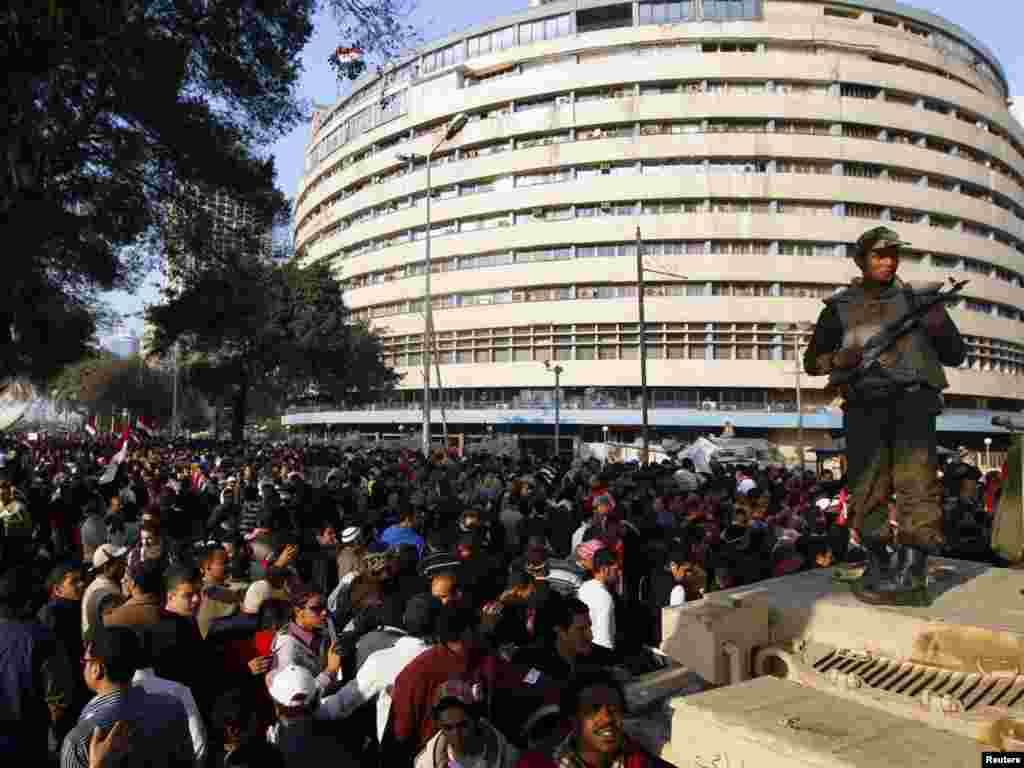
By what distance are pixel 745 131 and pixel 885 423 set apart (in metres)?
40.8

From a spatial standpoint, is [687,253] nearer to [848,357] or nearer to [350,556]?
[350,556]

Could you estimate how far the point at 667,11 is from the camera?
41.8 m

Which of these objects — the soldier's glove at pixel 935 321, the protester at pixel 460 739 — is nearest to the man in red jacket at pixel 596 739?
the protester at pixel 460 739

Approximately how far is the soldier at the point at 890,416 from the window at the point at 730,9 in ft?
145

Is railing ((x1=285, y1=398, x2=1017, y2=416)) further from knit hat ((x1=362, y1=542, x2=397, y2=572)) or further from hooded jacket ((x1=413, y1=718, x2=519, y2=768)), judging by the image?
hooded jacket ((x1=413, y1=718, x2=519, y2=768))

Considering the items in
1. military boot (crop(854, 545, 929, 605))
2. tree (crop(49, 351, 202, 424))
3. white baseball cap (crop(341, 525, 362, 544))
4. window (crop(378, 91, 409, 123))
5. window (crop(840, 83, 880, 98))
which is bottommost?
white baseball cap (crop(341, 525, 362, 544))

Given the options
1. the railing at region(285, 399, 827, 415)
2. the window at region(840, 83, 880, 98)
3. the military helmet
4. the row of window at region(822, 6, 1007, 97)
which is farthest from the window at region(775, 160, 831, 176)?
the military helmet

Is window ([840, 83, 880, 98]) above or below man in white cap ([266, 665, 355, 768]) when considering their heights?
above

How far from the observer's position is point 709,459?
17.2m

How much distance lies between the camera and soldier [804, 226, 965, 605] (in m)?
3.39

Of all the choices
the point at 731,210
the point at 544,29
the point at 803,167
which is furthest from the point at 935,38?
the point at 544,29

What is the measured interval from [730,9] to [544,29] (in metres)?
11.1

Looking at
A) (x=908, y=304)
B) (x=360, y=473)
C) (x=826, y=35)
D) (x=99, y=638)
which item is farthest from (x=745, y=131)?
(x=99, y=638)

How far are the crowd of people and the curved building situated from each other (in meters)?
31.7
